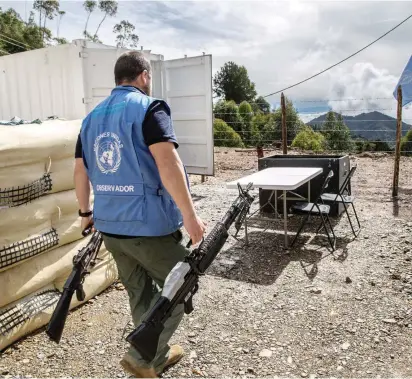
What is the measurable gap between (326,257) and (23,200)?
2.98m

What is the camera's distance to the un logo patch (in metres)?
1.99

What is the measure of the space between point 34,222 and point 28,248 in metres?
0.20

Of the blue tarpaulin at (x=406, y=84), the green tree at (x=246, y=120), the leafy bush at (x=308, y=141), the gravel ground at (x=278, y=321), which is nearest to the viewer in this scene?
the gravel ground at (x=278, y=321)

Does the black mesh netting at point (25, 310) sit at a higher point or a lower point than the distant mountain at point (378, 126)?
lower

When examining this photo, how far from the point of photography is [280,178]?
14.7 feet

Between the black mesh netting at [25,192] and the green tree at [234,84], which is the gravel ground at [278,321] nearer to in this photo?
the black mesh netting at [25,192]

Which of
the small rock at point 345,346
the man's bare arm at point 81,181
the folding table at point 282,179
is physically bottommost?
the small rock at point 345,346

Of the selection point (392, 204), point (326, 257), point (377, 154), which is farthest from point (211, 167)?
point (377, 154)

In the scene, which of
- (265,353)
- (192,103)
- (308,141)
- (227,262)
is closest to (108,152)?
(265,353)

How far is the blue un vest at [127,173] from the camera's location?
6.39 ft

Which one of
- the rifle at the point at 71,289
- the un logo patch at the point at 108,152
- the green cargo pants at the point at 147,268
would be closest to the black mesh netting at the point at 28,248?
the rifle at the point at 71,289

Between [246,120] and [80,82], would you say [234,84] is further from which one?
[80,82]

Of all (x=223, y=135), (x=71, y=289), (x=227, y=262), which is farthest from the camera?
(x=223, y=135)

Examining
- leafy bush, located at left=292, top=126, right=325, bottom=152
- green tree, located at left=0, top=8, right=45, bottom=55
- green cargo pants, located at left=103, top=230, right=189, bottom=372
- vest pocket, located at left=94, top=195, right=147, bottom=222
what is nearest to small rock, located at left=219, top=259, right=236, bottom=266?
green cargo pants, located at left=103, top=230, right=189, bottom=372
